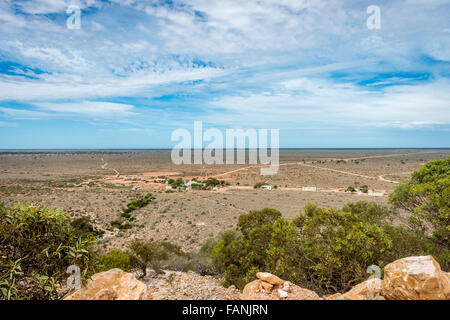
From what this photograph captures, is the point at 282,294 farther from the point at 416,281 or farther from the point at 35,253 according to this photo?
the point at 35,253

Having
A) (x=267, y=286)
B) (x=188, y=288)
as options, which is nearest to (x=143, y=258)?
(x=188, y=288)

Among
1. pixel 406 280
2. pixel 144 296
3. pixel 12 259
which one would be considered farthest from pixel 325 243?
pixel 12 259

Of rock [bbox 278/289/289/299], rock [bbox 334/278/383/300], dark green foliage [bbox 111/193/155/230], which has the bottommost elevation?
dark green foliage [bbox 111/193/155/230]

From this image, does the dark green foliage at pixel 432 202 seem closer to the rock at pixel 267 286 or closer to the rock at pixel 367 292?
the rock at pixel 367 292

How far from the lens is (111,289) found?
473 cm

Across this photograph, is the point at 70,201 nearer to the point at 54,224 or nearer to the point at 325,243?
the point at 54,224

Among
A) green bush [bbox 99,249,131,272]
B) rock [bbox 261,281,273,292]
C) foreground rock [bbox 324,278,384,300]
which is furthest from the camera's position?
green bush [bbox 99,249,131,272]

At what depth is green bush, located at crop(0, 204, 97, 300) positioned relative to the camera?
14.8ft

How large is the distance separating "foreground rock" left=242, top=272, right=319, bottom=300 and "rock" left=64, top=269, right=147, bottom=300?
8.68 ft

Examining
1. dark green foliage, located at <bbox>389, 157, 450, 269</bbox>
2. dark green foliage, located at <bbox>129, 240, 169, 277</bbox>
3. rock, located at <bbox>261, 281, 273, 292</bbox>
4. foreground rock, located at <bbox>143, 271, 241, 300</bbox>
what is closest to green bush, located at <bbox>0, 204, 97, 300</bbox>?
foreground rock, located at <bbox>143, 271, 241, 300</bbox>

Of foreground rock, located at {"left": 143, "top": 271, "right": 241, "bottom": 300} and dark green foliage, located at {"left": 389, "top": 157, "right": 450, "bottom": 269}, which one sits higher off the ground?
dark green foliage, located at {"left": 389, "top": 157, "right": 450, "bottom": 269}

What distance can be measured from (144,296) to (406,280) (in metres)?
5.32

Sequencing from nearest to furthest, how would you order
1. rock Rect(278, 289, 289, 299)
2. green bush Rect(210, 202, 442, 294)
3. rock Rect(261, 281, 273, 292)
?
rock Rect(278, 289, 289, 299), rock Rect(261, 281, 273, 292), green bush Rect(210, 202, 442, 294)

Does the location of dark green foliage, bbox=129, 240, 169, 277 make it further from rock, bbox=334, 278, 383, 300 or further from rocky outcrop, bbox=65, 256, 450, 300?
rock, bbox=334, 278, 383, 300
